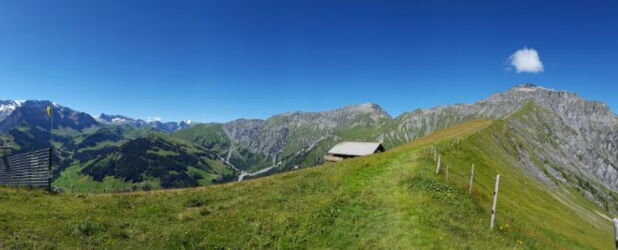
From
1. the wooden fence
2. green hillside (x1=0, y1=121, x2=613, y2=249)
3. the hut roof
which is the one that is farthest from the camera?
the hut roof

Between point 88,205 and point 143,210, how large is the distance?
13.6 ft

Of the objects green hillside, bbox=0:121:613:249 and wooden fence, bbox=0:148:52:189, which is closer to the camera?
green hillside, bbox=0:121:613:249

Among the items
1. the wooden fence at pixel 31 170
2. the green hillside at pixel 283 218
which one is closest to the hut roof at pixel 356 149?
the green hillside at pixel 283 218

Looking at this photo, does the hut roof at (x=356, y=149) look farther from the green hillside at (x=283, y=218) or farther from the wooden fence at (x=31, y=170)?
the wooden fence at (x=31, y=170)

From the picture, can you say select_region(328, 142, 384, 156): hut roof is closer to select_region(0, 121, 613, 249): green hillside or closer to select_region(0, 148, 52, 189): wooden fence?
select_region(0, 121, 613, 249): green hillside

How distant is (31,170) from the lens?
2781cm

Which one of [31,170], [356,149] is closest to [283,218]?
[31,170]

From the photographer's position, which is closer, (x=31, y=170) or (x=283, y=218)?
(x=283, y=218)

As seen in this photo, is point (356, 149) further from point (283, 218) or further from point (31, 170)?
point (31, 170)

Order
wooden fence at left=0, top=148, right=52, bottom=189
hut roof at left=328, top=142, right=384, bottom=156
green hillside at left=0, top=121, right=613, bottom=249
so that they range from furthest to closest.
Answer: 1. hut roof at left=328, top=142, right=384, bottom=156
2. wooden fence at left=0, top=148, right=52, bottom=189
3. green hillside at left=0, top=121, right=613, bottom=249

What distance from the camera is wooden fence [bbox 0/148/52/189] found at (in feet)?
90.1

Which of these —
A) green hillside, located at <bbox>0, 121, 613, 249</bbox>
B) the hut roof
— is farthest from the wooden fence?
the hut roof

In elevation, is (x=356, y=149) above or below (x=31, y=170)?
below

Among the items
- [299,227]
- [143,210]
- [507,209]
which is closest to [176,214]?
[143,210]
